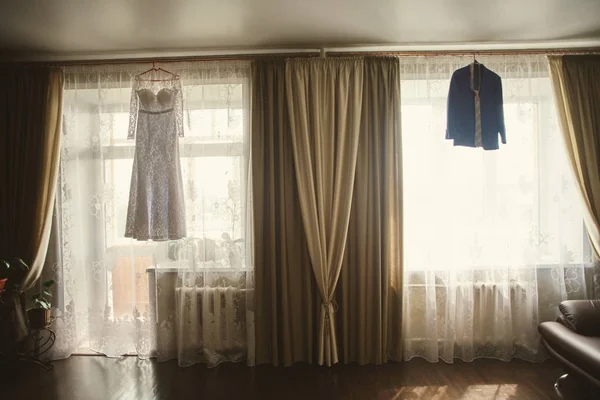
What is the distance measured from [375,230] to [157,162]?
1794 mm

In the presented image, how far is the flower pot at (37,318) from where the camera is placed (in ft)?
9.63

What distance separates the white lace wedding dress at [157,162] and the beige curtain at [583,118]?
3035 millimetres

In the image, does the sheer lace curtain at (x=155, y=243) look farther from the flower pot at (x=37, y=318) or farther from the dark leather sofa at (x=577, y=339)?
the dark leather sofa at (x=577, y=339)

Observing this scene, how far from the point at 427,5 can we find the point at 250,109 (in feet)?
4.77

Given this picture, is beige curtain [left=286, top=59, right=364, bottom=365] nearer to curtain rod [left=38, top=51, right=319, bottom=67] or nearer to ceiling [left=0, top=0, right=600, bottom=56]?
curtain rod [left=38, top=51, right=319, bottom=67]

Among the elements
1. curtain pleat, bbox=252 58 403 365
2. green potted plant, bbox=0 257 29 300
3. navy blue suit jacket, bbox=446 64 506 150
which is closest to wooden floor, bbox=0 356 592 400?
curtain pleat, bbox=252 58 403 365

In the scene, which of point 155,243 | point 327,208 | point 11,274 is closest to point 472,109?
point 327,208

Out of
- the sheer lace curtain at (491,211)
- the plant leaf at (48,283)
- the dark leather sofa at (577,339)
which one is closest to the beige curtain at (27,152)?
the plant leaf at (48,283)

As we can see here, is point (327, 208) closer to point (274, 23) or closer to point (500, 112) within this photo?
point (274, 23)

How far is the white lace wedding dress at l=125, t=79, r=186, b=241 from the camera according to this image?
2951 millimetres

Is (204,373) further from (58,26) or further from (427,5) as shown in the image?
(427,5)

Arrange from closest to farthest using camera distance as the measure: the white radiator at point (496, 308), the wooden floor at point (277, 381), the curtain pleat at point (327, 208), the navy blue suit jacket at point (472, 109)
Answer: the wooden floor at point (277, 381)
the navy blue suit jacket at point (472, 109)
the curtain pleat at point (327, 208)
the white radiator at point (496, 308)

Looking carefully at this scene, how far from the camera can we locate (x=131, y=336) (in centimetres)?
320

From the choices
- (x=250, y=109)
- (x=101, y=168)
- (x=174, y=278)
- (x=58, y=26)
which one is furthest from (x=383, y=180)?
(x=58, y=26)
